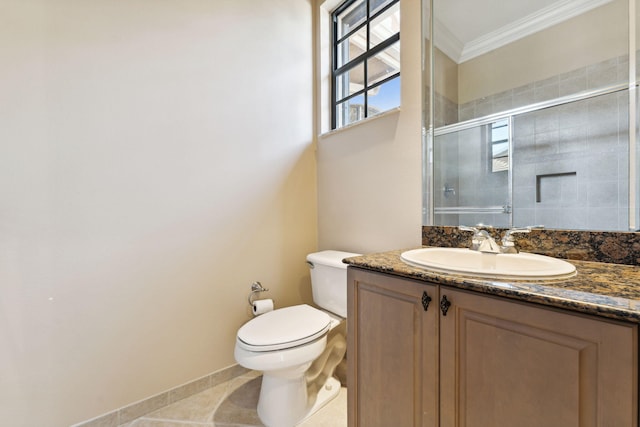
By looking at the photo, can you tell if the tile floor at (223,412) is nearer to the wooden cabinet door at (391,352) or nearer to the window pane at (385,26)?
the wooden cabinet door at (391,352)

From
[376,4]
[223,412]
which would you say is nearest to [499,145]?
Answer: [376,4]

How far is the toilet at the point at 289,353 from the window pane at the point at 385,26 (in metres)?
1.50

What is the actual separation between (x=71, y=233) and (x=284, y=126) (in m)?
1.27

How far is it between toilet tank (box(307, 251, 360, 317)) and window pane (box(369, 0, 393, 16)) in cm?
166

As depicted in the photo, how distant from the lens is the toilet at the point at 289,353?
1147mm

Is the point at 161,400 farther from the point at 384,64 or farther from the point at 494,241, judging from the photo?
the point at 384,64

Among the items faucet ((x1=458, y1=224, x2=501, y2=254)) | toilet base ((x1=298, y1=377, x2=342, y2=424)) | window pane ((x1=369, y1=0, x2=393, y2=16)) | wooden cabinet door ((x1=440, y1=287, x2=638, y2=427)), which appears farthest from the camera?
window pane ((x1=369, y1=0, x2=393, y2=16))

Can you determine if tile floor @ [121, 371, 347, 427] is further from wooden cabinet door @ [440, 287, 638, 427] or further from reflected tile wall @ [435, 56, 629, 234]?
reflected tile wall @ [435, 56, 629, 234]

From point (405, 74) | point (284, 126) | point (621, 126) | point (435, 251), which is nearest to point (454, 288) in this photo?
point (435, 251)

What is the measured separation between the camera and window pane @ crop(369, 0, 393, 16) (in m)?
1.78

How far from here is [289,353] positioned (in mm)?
1159

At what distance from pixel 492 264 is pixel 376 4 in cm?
184

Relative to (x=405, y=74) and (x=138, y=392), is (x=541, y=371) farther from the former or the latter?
(x=138, y=392)

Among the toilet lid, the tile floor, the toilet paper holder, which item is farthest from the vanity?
the toilet paper holder
